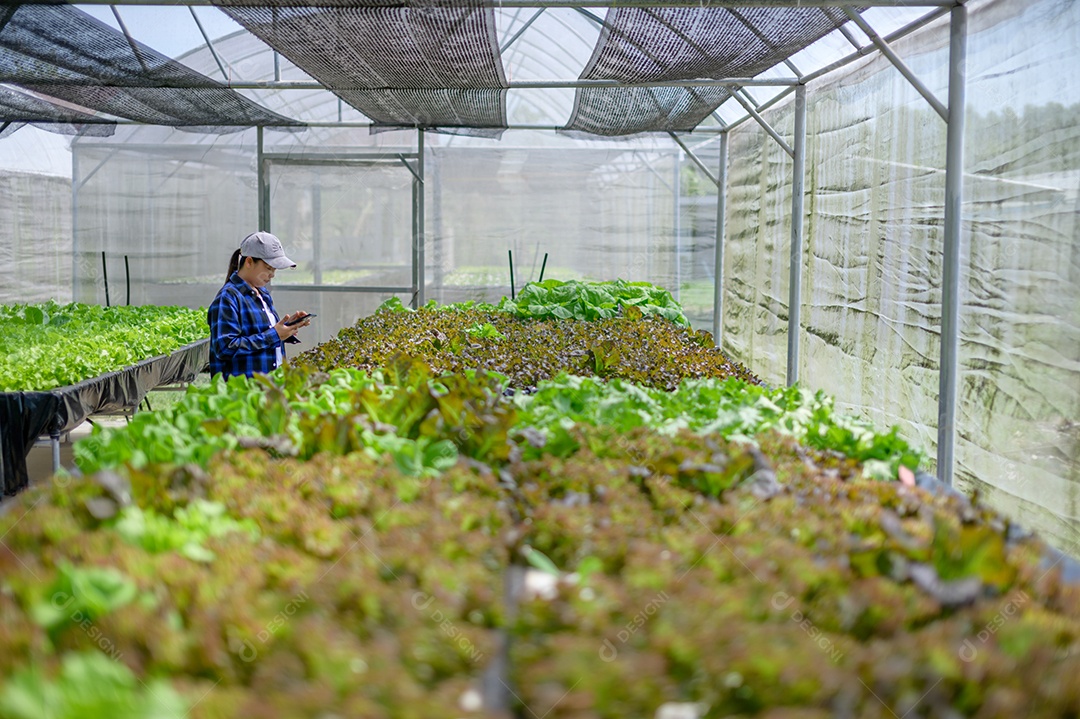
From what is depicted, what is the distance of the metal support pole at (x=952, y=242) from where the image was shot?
16.6 feet

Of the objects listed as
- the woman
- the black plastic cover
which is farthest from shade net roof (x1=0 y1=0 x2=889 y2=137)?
the black plastic cover

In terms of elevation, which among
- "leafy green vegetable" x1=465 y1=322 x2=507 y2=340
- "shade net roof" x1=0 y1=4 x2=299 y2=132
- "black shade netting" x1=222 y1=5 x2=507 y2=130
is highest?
"shade net roof" x1=0 y1=4 x2=299 y2=132

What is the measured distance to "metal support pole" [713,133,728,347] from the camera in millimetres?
11125

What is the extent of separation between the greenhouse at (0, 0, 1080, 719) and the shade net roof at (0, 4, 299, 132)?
A: 6cm

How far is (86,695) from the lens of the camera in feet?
4.09

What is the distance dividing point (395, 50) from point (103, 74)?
8.99 ft

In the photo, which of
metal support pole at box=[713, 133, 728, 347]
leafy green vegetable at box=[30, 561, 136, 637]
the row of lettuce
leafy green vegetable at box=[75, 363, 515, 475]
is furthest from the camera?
metal support pole at box=[713, 133, 728, 347]

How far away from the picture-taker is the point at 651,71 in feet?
22.2

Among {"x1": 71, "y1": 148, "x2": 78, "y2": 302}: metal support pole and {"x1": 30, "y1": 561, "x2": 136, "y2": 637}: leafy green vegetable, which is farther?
{"x1": 71, "y1": 148, "x2": 78, "y2": 302}: metal support pole

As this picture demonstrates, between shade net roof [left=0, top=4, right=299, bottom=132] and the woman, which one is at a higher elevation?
shade net roof [left=0, top=4, right=299, bottom=132]

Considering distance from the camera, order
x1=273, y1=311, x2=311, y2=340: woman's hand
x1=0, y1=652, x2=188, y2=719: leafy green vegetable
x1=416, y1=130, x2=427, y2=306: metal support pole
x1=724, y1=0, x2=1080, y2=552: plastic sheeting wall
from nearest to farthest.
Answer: x1=0, y1=652, x2=188, y2=719: leafy green vegetable
x1=724, y1=0, x2=1080, y2=552: plastic sheeting wall
x1=273, y1=311, x2=311, y2=340: woman's hand
x1=416, y1=130, x2=427, y2=306: metal support pole

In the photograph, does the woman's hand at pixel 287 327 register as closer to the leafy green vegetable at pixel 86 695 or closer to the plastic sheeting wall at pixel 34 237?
the leafy green vegetable at pixel 86 695

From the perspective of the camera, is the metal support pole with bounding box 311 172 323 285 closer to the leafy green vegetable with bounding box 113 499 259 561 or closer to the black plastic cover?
the black plastic cover

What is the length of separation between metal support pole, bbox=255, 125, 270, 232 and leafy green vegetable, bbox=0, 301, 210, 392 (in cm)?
207
